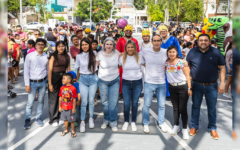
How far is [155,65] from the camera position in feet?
15.2

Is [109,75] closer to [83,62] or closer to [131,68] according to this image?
[131,68]

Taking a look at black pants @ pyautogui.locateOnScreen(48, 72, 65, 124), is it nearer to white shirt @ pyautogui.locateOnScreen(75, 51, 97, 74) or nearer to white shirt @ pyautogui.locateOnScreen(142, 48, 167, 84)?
white shirt @ pyautogui.locateOnScreen(75, 51, 97, 74)

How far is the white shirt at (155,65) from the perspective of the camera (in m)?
4.63

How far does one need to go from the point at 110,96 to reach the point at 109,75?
0.43m

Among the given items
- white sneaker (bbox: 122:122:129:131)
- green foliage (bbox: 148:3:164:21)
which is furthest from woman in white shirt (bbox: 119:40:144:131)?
green foliage (bbox: 148:3:164:21)

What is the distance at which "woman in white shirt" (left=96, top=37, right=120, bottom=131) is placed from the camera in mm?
4719

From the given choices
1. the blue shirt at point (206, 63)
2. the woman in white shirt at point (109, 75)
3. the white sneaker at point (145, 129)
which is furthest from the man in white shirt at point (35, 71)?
the blue shirt at point (206, 63)

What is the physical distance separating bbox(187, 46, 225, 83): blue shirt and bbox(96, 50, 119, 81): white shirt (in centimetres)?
143

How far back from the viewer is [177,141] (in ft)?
14.6

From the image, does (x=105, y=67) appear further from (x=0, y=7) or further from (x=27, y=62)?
(x=0, y=7)

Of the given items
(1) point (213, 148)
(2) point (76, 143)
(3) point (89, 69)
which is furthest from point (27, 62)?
(1) point (213, 148)

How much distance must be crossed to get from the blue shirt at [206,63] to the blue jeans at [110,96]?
58.3 inches

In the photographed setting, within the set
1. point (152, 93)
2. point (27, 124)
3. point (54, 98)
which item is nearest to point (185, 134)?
point (152, 93)

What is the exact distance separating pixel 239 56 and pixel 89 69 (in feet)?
12.9
